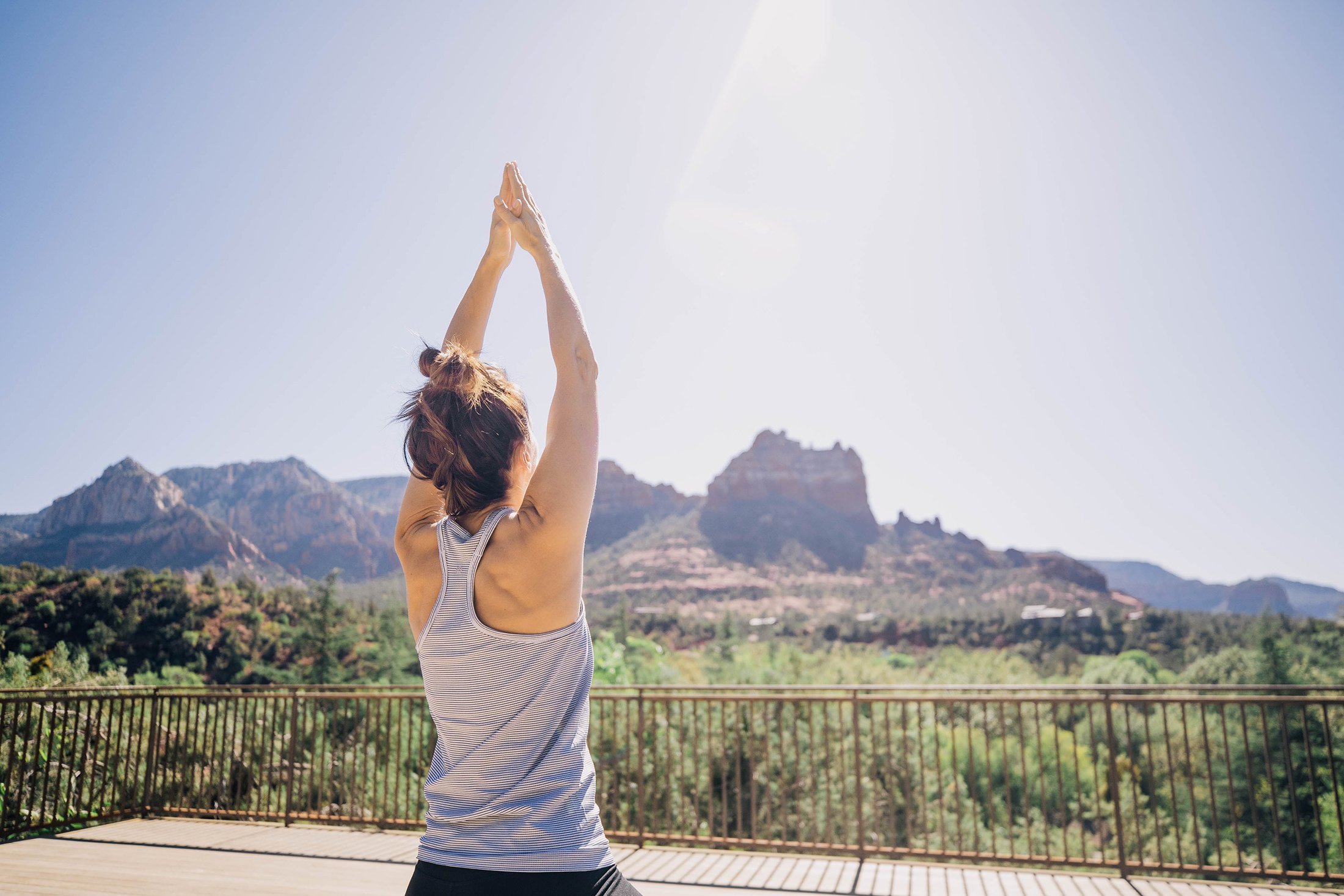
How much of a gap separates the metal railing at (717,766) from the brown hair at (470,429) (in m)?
2.32

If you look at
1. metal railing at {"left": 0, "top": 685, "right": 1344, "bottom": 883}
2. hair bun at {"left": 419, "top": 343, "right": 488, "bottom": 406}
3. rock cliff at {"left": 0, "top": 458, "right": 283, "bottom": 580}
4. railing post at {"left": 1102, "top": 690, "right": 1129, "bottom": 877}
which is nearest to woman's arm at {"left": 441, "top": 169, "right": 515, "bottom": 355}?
hair bun at {"left": 419, "top": 343, "right": 488, "bottom": 406}

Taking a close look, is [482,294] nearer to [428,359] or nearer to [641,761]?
[428,359]

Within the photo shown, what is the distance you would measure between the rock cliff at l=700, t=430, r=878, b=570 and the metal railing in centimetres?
4508

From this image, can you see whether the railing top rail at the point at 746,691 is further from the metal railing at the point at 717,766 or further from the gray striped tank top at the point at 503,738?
the gray striped tank top at the point at 503,738

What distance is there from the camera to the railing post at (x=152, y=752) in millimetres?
6098

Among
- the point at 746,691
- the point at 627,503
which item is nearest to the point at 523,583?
the point at 746,691

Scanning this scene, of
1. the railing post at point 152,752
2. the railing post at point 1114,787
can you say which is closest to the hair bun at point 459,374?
the railing post at point 1114,787

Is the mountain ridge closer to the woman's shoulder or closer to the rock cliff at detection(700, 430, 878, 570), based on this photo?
the rock cliff at detection(700, 430, 878, 570)

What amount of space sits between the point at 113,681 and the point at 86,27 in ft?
40.4

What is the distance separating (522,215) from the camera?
1.10m

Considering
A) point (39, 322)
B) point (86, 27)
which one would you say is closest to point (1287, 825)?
point (86, 27)

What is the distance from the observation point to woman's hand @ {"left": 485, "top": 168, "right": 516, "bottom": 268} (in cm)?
117

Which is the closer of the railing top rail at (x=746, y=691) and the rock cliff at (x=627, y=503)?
the railing top rail at (x=746, y=691)

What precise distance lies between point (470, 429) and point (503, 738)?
13.8 inches
